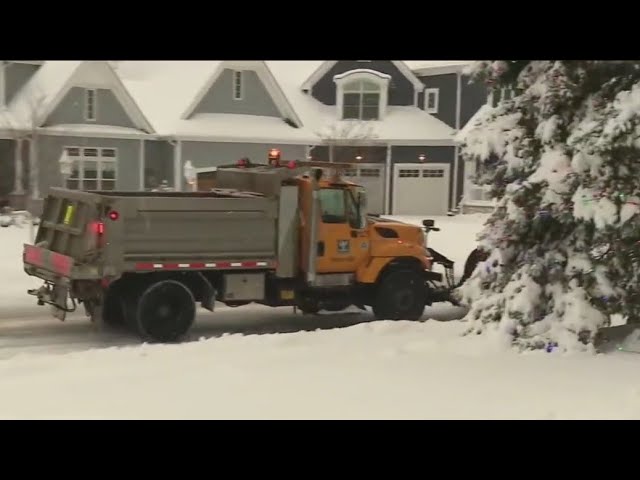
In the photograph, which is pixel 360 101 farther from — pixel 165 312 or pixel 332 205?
pixel 165 312

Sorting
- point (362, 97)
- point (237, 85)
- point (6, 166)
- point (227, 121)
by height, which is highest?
point (237, 85)

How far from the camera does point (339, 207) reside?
1184 centimetres

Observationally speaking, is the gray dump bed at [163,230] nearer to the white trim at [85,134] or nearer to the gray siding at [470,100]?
the white trim at [85,134]

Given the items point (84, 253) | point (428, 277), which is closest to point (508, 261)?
point (428, 277)

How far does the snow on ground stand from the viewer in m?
5.91

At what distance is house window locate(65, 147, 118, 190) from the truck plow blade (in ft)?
69.2

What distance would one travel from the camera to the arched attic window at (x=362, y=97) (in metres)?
31.0

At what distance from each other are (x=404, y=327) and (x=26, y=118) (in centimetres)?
1990

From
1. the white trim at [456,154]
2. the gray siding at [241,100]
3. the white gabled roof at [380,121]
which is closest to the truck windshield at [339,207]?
the white gabled roof at [380,121]

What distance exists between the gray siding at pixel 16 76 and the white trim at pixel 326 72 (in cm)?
1008

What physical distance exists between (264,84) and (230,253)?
63.8 feet

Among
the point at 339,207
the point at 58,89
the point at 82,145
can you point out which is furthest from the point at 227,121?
the point at 339,207

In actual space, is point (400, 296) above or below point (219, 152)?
below

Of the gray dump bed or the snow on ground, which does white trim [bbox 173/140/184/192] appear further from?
the snow on ground
